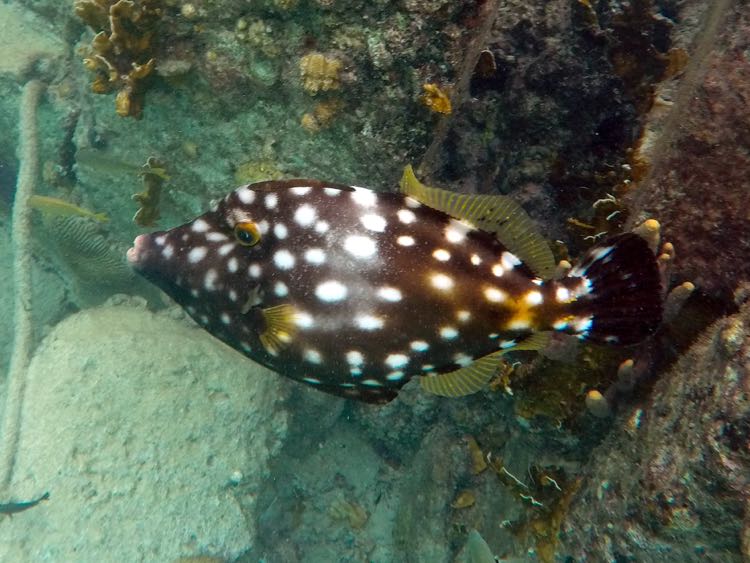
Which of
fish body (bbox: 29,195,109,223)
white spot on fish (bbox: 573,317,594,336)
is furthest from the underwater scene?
fish body (bbox: 29,195,109,223)

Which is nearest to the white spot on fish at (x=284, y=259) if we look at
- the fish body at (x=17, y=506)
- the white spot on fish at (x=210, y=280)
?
the white spot on fish at (x=210, y=280)

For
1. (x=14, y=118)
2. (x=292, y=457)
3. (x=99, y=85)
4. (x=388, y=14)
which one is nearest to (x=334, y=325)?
(x=388, y=14)

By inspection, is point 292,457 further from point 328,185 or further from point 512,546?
point 328,185

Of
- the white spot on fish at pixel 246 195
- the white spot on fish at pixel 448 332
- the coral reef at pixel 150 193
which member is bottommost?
the coral reef at pixel 150 193

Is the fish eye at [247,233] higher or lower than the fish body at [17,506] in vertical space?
higher

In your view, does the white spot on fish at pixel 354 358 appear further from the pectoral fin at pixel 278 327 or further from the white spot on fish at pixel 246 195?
the white spot on fish at pixel 246 195

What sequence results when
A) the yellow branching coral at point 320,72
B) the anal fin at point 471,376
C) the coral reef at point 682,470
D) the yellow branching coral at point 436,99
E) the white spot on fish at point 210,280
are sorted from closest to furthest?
1. the coral reef at point 682,470
2. the anal fin at point 471,376
3. the white spot on fish at point 210,280
4. the yellow branching coral at point 436,99
5. the yellow branching coral at point 320,72
